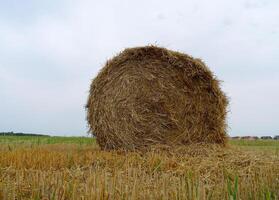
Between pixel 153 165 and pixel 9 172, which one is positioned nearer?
pixel 9 172

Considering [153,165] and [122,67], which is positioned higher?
[122,67]

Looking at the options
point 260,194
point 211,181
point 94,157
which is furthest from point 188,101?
point 260,194

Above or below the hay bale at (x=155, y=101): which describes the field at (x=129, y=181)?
below

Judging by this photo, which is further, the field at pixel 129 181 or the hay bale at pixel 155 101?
the hay bale at pixel 155 101

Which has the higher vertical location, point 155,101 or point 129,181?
point 155,101

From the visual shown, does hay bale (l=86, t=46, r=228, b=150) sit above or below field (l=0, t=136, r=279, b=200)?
above

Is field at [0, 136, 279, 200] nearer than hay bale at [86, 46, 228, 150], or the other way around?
field at [0, 136, 279, 200]

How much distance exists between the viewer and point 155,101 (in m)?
8.35

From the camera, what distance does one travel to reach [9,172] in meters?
4.68

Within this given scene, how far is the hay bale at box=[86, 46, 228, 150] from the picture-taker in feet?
26.7

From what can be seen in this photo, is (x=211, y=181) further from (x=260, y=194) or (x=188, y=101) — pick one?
(x=188, y=101)

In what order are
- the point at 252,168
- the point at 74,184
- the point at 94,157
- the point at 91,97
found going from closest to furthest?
the point at 74,184
the point at 252,168
the point at 94,157
the point at 91,97

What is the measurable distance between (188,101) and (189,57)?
0.79 meters

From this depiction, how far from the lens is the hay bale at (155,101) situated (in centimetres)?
814
